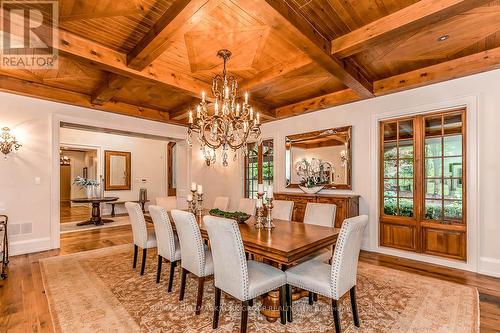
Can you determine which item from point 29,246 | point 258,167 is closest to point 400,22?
point 258,167

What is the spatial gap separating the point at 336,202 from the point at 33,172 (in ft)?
16.4

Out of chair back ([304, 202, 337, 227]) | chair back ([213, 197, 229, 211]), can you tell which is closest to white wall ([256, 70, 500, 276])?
chair back ([304, 202, 337, 227])

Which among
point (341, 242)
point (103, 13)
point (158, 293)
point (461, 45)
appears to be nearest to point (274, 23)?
point (103, 13)

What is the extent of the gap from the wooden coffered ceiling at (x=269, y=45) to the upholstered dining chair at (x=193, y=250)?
1737mm

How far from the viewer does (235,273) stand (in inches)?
77.9

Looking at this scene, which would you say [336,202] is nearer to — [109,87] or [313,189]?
[313,189]

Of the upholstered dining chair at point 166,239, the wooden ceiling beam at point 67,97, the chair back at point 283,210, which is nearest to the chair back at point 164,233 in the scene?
the upholstered dining chair at point 166,239

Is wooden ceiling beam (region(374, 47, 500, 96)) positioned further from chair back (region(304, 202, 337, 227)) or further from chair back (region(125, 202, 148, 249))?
chair back (region(125, 202, 148, 249))

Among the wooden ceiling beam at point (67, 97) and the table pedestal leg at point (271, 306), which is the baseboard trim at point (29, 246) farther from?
the table pedestal leg at point (271, 306)

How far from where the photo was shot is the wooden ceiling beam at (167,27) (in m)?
2.05

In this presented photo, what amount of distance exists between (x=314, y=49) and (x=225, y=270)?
2.24 meters

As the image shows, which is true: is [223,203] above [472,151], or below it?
below

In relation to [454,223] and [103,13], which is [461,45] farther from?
[103,13]

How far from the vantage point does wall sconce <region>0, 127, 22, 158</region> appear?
3918 mm
